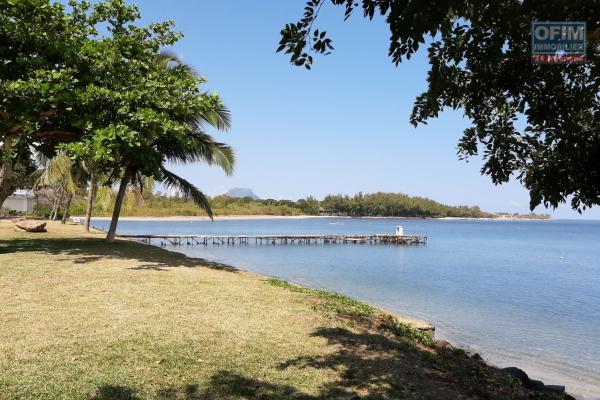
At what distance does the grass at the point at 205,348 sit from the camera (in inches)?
167

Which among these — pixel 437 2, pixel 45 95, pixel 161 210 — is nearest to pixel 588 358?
pixel 437 2

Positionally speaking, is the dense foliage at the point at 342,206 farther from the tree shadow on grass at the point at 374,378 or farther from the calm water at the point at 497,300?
the tree shadow on grass at the point at 374,378

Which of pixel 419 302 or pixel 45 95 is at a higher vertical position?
pixel 45 95

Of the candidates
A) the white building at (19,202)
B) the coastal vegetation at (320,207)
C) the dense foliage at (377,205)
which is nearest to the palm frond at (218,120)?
the white building at (19,202)

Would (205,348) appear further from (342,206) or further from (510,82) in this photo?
(342,206)

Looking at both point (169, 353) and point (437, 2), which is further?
point (169, 353)

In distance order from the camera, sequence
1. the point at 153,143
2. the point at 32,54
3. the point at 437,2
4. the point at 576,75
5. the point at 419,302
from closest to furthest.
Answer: the point at 437,2 → the point at 576,75 → the point at 32,54 → the point at 419,302 → the point at 153,143

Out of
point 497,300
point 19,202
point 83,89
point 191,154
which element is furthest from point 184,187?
point 19,202

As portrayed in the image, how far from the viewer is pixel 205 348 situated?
529 centimetres

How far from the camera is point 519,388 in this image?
5.62m

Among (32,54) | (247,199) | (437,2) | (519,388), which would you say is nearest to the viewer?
(437,2)

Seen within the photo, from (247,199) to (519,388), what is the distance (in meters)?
128

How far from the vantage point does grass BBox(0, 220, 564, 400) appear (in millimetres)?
4246

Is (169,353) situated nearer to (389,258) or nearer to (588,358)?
(588,358)
